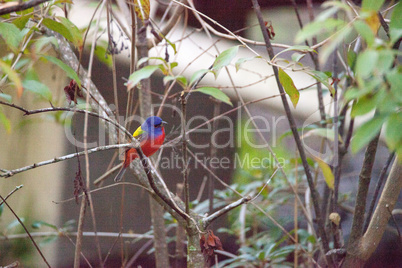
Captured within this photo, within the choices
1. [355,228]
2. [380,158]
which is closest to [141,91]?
[355,228]

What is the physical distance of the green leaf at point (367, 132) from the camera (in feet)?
2.30

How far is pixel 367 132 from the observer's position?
72 cm

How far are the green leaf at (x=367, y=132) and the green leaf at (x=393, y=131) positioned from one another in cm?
2

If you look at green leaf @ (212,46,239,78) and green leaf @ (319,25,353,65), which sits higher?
green leaf @ (212,46,239,78)

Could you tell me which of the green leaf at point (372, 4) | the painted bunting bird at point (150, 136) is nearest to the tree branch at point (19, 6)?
the green leaf at point (372, 4)

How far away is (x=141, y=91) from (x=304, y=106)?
1.99 m

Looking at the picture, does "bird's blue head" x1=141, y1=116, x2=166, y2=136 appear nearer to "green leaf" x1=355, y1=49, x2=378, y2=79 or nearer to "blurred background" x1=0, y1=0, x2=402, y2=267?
"blurred background" x1=0, y1=0, x2=402, y2=267

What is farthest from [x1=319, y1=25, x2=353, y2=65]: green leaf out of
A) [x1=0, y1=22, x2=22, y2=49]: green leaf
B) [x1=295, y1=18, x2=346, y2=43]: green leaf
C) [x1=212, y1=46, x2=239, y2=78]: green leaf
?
[x1=0, y1=22, x2=22, y2=49]: green leaf

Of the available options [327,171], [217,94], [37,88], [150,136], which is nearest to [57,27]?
[37,88]

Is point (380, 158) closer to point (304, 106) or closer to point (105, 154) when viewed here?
point (304, 106)

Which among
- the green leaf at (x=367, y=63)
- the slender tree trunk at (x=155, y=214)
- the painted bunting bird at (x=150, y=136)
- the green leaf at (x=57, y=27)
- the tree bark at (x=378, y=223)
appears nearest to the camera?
the green leaf at (x=367, y=63)

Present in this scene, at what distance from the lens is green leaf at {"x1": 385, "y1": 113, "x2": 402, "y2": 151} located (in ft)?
2.18

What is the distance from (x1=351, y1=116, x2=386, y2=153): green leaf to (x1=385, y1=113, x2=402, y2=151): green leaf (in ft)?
0.07

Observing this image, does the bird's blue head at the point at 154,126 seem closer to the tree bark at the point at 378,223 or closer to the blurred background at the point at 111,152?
the blurred background at the point at 111,152
